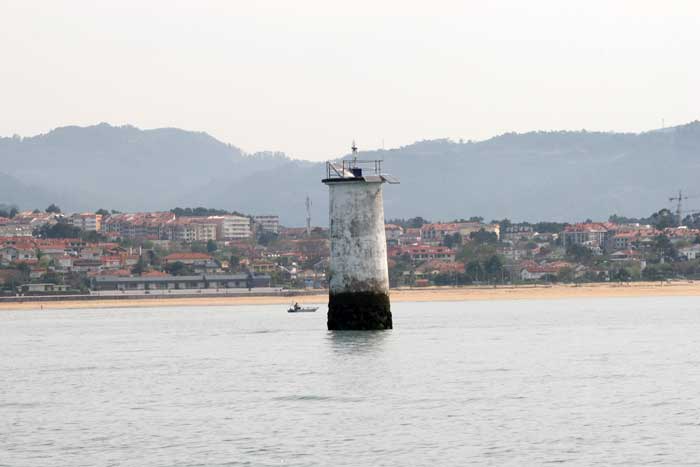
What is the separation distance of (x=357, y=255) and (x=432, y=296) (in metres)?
118

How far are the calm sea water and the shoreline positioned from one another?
302 ft

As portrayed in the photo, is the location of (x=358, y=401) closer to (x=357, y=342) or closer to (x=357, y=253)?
(x=357, y=253)

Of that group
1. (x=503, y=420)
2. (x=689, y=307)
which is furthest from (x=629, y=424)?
(x=689, y=307)

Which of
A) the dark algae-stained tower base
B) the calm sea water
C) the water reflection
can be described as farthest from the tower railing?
the calm sea water

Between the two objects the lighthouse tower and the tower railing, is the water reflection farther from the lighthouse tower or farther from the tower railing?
the tower railing

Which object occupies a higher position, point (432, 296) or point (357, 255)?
point (357, 255)

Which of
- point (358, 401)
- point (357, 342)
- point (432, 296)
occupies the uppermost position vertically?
point (432, 296)

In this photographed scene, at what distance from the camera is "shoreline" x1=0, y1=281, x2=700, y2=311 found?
164 m

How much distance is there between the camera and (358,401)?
4178 centimetres

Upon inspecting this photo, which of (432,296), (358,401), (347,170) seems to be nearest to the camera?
(358,401)

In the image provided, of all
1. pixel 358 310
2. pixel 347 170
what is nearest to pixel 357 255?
pixel 358 310

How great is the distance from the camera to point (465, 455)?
32875mm

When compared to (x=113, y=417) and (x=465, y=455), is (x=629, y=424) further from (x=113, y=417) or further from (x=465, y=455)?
(x=113, y=417)

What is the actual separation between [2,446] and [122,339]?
4417 cm
